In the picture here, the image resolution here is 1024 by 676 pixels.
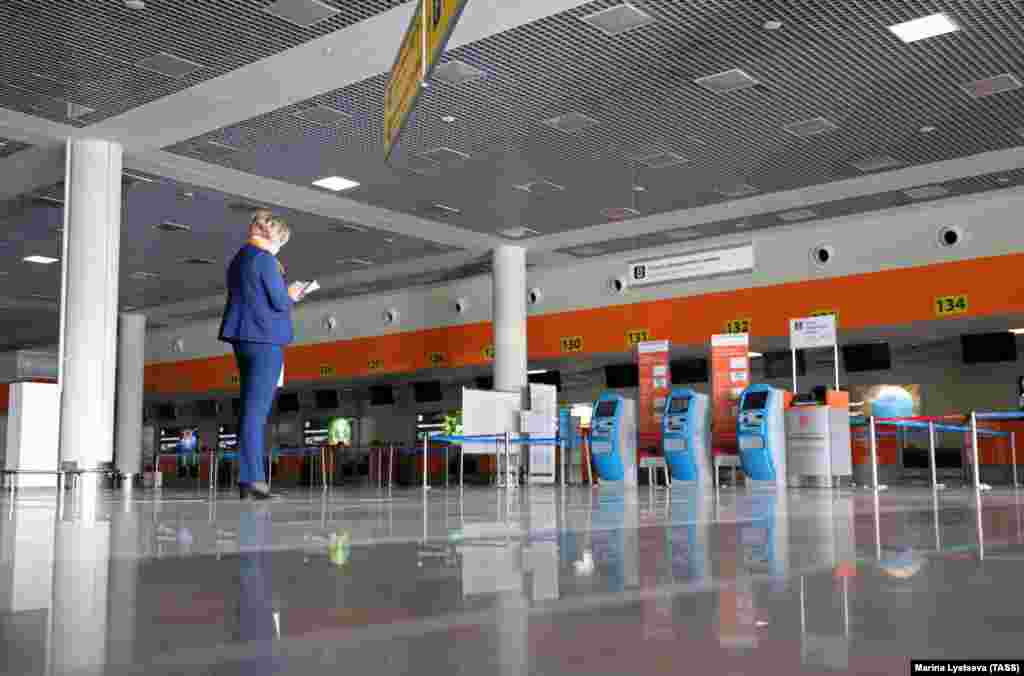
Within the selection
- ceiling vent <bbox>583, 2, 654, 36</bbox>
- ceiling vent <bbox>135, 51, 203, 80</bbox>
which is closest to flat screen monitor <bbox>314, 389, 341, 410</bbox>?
ceiling vent <bbox>135, 51, 203, 80</bbox>

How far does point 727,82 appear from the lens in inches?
422

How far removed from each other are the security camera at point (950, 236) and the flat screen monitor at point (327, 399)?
15806mm

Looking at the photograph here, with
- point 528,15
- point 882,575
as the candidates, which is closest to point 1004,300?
point 528,15

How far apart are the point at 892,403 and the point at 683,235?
474cm

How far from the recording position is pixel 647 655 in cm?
88

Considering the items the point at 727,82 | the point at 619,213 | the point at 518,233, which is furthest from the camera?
the point at 518,233

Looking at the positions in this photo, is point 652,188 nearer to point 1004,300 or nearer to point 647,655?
point 1004,300

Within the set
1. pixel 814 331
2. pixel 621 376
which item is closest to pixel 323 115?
pixel 814 331

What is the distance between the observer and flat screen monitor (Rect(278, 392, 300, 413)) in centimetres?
2706

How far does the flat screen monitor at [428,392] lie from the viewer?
24328 millimetres

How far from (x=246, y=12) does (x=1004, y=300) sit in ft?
36.9

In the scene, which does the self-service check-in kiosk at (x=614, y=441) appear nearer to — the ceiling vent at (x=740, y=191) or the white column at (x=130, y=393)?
the ceiling vent at (x=740, y=191)

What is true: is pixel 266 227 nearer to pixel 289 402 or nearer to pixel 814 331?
pixel 814 331

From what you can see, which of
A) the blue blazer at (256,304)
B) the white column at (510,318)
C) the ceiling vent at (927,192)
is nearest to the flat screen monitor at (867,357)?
the ceiling vent at (927,192)
